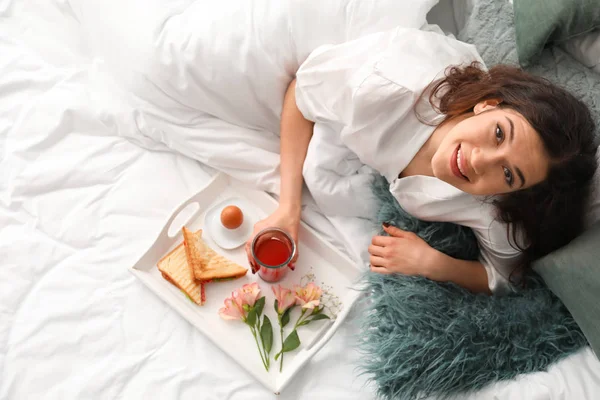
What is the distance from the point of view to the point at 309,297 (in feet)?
3.14

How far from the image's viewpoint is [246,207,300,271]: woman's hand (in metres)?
0.97

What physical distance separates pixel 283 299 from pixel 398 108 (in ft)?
1.36

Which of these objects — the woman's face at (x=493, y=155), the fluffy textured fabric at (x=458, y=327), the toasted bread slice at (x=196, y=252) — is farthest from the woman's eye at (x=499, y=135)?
the toasted bread slice at (x=196, y=252)

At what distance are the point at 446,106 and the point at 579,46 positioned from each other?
30 cm

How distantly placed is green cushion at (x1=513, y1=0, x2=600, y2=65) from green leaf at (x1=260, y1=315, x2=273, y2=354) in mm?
678

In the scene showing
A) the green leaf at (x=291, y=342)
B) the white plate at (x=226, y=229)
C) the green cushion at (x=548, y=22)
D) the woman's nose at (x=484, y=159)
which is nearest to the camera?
the woman's nose at (x=484, y=159)

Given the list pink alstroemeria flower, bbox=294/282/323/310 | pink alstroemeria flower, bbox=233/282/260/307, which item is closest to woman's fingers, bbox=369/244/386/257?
pink alstroemeria flower, bbox=294/282/323/310

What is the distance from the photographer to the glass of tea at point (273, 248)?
93cm

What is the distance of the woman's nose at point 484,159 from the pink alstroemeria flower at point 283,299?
1.42 feet

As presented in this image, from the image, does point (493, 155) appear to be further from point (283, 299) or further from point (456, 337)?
point (283, 299)

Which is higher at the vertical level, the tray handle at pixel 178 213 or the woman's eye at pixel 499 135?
the woman's eye at pixel 499 135

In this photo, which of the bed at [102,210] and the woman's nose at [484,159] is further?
the bed at [102,210]

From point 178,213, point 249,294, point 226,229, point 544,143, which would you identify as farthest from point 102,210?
point 544,143

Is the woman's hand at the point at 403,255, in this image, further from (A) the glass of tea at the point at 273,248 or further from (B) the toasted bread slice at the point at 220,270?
(B) the toasted bread slice at the point at 220,270
